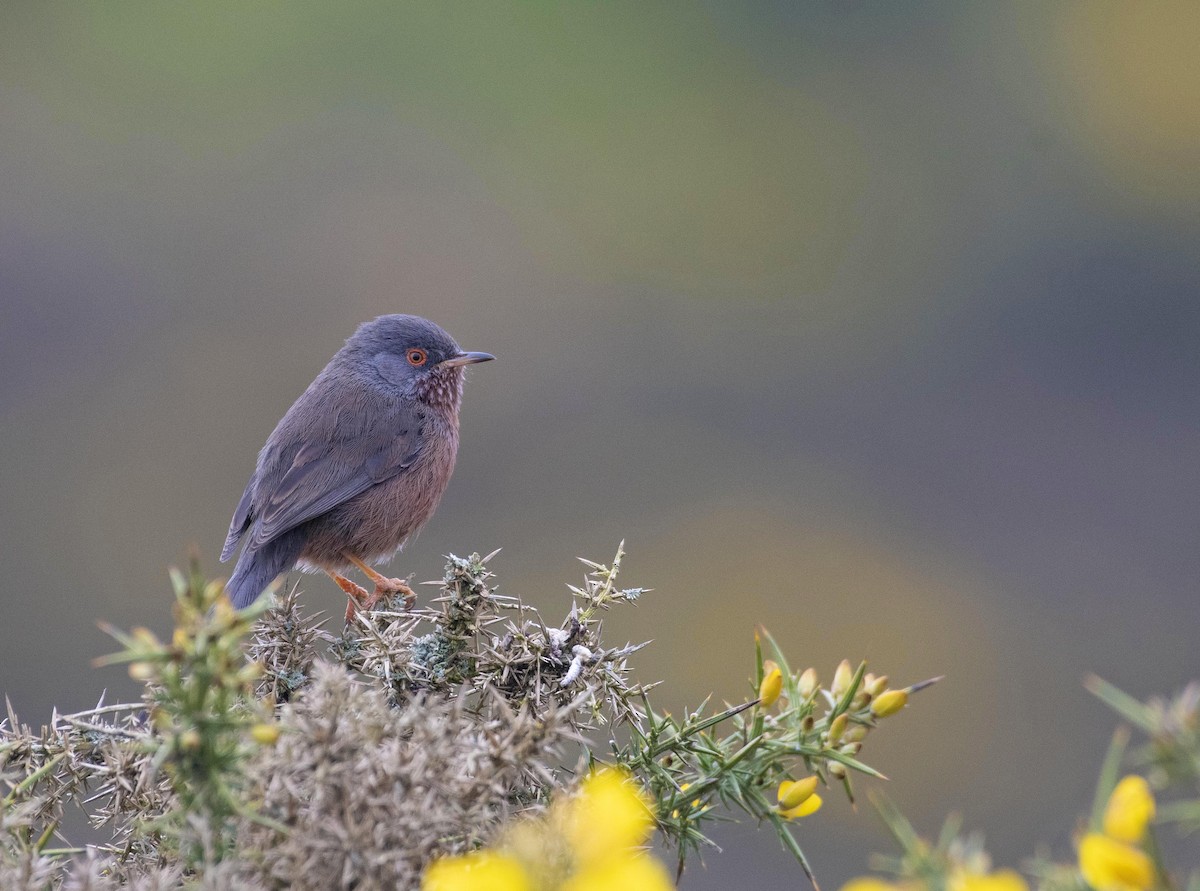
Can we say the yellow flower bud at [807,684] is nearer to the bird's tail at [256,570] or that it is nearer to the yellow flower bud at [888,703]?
the yellow flower bud at [888,703]

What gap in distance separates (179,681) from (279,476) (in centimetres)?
425

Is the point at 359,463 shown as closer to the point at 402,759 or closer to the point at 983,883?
the point at 402,759

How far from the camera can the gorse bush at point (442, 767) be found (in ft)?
4.23

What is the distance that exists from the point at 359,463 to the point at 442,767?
4318mm

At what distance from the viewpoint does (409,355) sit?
20.9 ft

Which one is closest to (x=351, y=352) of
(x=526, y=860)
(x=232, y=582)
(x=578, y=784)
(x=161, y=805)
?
(x=232, y=582)

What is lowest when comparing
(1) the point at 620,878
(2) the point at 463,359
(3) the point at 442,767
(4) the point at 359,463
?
(1) the point at 620,878

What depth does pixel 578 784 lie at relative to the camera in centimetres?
172

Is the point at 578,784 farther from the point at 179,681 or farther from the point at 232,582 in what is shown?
the point at 232,582

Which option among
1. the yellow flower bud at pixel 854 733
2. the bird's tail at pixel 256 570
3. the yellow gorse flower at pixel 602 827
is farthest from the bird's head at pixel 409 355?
the yellow gorse flower at pixel 602 827

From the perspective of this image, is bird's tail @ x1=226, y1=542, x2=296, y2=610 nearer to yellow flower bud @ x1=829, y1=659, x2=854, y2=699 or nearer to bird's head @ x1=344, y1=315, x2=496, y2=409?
bird's head @ x1=344, y1=315, x2=496, y2=409

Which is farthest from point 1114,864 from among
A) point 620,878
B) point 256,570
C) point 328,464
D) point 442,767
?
point 328,464

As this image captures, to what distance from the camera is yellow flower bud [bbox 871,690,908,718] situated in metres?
1.87

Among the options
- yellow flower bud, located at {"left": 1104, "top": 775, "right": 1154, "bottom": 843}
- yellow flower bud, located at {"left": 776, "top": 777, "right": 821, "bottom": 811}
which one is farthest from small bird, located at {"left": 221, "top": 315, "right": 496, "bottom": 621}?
yellow flower bud, located at {"left": 1104, "top": 775, "right": 1154, "bottom": 843}
